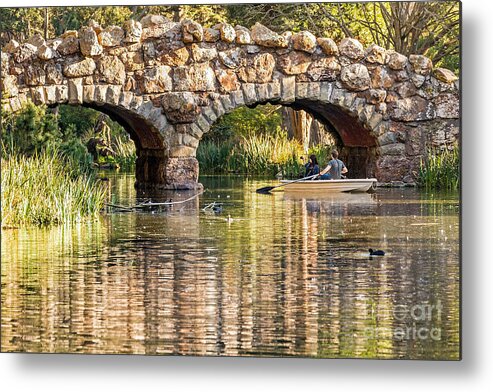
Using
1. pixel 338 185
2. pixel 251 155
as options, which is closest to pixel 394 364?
pixel 338 185

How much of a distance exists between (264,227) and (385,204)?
10.8ft

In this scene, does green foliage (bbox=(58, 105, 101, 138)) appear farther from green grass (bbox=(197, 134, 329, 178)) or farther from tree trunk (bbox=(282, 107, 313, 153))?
tree trunk (bbox=(282, 107, 313, 153))

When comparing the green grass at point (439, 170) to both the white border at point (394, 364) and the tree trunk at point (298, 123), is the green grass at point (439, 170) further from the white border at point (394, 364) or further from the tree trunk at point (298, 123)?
the tree trunk at point (298, 123)

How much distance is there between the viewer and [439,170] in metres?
21.2

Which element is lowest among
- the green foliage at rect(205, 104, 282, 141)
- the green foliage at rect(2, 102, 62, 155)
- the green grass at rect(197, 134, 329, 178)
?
the green grass at rect(197, 134, 329, 178)

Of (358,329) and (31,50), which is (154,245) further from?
(31,50)

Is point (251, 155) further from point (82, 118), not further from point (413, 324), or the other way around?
point (413, 324)

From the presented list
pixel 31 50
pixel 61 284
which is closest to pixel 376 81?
pixel 31 50

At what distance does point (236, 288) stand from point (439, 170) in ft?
32.9

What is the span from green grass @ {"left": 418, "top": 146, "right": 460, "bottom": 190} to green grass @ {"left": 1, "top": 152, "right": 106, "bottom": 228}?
5.10 meters

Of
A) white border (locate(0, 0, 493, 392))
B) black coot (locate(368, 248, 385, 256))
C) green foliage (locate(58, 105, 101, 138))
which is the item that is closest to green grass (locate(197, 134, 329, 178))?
green foliage (locate(58, 105, 101, 138))

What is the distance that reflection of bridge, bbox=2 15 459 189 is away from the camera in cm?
2092

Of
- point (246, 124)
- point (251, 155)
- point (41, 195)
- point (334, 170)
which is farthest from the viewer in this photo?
point (246, 124)

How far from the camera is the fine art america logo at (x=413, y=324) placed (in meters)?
10.1
